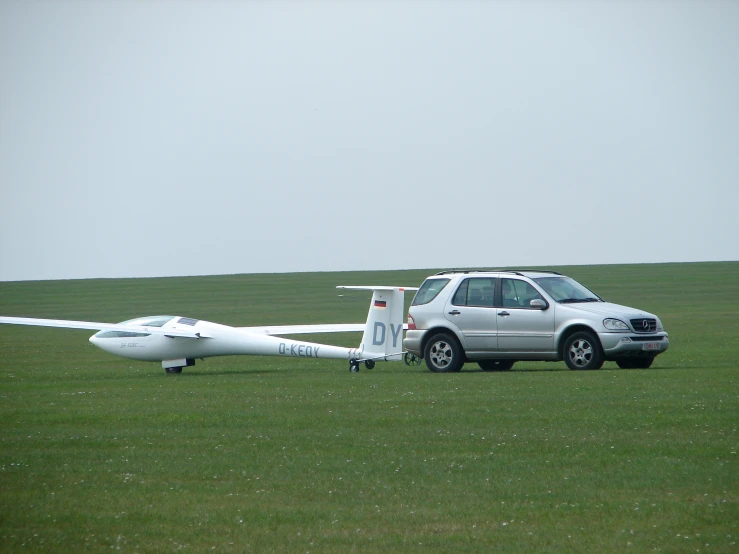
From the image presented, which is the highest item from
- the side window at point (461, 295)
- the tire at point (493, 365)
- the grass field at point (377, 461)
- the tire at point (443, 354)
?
the side window at point (461, 295)

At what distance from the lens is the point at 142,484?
32.8ft

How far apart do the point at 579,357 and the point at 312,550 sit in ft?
44.1

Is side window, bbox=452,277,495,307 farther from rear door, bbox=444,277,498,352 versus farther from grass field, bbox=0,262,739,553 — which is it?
grass field, bbox=0,262,739,553

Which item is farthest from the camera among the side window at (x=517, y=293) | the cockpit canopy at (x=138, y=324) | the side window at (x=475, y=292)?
the cockpit canopy at (x=138, y=324)

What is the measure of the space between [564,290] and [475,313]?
177cm

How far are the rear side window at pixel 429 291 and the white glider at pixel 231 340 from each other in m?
0.36

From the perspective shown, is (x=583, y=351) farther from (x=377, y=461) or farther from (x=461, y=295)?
(x=377, y=461)

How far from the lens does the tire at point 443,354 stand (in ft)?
70.0

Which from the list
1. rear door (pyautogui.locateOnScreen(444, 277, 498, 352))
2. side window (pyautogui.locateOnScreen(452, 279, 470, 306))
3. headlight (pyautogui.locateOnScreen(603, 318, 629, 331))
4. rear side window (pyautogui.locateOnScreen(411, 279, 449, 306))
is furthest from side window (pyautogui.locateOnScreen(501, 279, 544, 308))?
headlight (pyautogui.locateOnScreen(603, 318, 629, 331))

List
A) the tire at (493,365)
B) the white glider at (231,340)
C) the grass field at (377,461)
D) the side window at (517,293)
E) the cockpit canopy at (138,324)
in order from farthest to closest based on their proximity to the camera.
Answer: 1. the cockpit canopy at (138,324)
2. the tire at (493,365)
3. the white glider at (231,340)
4. the side window at (517,293)
5. the grass field at (377,461)

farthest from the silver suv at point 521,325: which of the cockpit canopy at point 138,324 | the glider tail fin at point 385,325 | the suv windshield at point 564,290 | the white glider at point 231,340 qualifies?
the cockpit canopy at point 138,324

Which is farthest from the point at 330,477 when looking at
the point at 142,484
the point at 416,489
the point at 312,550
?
the point at 312,550

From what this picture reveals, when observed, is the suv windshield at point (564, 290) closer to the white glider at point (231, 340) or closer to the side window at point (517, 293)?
the side window at point (517, 293)

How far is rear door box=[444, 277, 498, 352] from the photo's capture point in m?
21.0
